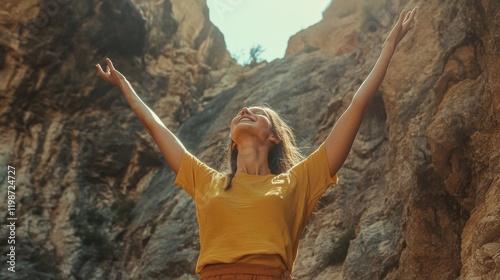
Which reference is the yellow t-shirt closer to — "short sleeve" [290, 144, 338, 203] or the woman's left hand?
"short sleeve" [290, 144, 338, 203]

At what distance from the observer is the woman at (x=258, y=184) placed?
155 inches

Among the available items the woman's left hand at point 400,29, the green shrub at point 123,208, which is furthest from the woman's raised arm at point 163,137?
the green shrub at point 123,208

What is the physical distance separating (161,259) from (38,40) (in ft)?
26.9

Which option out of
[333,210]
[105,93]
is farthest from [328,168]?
[105,93]

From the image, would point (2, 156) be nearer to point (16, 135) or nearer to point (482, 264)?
point (16, 135)

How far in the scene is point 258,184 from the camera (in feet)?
14.3

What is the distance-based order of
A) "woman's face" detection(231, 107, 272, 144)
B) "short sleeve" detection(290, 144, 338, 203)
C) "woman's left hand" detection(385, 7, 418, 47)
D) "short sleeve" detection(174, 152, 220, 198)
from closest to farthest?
"short sleeve" detection(290, 144, 338, 203)
"short sleeve" detection(174, 152, 220, 198)
"woman's face" detection(231, 107, 272, 144)
"woman's left hand" detection(385, 7, 418, 47)

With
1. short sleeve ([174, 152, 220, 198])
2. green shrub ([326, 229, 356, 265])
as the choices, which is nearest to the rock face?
green shrub ([326, 229, 356, 265])

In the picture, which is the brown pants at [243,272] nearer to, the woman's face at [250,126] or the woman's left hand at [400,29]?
the woman's face at [250,126]

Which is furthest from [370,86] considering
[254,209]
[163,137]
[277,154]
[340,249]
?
[340,249]

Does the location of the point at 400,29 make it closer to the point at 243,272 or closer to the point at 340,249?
the point at 243,272

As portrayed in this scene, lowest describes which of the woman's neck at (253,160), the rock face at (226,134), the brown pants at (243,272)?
the brown pants at (243,272)

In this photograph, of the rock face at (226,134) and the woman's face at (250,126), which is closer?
the woman's face at (250,126)

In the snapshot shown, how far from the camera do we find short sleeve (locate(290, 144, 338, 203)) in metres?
4.42
